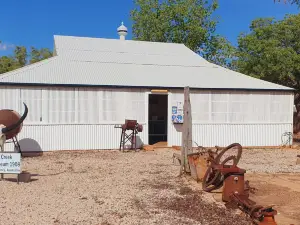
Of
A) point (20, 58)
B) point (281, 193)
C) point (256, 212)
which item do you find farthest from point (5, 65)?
point (256, 212)

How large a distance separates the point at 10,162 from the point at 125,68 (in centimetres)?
1013

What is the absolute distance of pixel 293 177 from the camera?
10055mm

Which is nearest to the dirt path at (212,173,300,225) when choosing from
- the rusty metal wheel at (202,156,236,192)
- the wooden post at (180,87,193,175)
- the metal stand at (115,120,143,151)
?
the rusty metal wheel at (202,156,236,192)

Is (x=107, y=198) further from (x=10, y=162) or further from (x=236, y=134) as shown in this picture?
(x=236, y=134)

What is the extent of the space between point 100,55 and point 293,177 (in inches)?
492

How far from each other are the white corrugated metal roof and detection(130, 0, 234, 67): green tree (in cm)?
1330

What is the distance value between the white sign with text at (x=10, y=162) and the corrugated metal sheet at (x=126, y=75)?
6.35 meters

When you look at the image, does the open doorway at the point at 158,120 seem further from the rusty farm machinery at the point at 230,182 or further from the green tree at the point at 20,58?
the green tree at the point at 20,58

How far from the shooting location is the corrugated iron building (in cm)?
1502

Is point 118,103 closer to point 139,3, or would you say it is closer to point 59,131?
point 59,131

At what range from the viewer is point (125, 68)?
59.4ft

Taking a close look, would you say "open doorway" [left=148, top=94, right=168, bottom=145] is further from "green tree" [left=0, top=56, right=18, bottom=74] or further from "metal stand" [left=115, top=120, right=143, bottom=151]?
"green tree" [left=0, top=56, right=18, bottom=74]

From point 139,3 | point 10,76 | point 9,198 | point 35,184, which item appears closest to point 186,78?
point 10,76

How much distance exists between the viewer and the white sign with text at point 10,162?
28.7 ft
